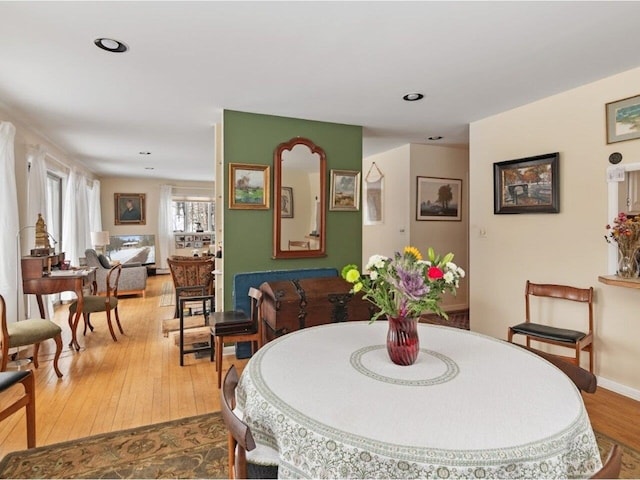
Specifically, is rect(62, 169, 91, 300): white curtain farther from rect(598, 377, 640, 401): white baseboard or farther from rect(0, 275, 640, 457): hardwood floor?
rect(598, 377, 640, 401): white baseboard

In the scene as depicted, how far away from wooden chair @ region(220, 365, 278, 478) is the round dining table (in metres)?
0.07

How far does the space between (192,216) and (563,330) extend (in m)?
8.68

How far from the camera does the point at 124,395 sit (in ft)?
8.80

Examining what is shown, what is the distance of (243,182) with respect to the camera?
3.57m

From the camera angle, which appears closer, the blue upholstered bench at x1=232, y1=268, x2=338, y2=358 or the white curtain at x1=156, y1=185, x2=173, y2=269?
the blue upholstered bench at x1=232, y1=268, x2=338, y2=358

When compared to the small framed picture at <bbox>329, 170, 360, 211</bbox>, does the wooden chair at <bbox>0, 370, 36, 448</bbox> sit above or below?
below

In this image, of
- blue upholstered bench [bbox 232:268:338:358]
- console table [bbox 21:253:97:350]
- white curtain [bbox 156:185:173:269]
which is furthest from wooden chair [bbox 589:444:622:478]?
white curtain [bbox 156:185:173:269]

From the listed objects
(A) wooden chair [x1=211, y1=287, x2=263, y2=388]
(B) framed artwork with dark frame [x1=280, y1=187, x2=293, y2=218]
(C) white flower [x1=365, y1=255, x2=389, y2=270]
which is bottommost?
(A) wooden chair [x1=211, y1=287, x2=263, y2=388]

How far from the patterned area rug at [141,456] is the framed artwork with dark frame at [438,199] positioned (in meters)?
3.28

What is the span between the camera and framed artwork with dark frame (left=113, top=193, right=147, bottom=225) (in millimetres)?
8609

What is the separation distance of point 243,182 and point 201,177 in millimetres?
5735

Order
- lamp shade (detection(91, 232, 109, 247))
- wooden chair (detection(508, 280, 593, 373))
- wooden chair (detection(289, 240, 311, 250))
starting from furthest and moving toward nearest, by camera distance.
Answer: lamp shade (detection(91, 232, 109, 247)), wooden chair (detection(289, 240, 311, 250)), wooden chair (detection(508, 280, 593, 373))

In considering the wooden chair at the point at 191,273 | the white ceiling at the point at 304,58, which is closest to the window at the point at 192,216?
the wooden chair at the point at 191,273

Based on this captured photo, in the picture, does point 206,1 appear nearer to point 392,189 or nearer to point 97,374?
point 97,374
